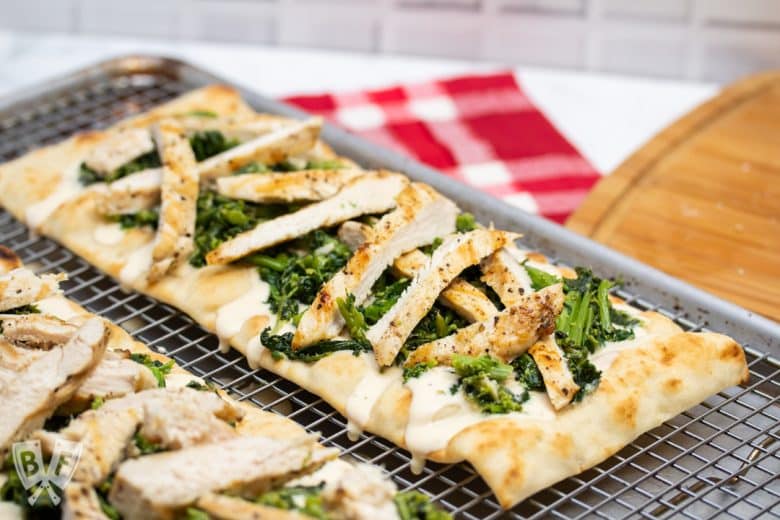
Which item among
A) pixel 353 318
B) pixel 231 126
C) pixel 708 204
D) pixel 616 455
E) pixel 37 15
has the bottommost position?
pixel 616 455

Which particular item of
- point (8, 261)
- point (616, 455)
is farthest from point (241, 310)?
point (616, 455)

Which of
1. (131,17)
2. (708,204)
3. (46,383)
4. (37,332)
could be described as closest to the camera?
(46,383)

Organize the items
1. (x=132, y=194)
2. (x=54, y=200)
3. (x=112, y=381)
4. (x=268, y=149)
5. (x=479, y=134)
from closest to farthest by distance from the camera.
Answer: (x=112, y=381) < (x=132, y=194) < (x=268, y=149) < (x=54, y=200) < (x=479, y=134)

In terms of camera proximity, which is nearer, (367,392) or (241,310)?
(367,392)

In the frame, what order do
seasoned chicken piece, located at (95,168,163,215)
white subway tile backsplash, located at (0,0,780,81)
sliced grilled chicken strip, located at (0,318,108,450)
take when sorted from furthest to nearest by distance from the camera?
white subway tile backsplash, located at (0,0,780,81) → seasoned chicken piece, located at (95,168,163,215) → sliced grilled chicken strip, located at (0,318,108,450)

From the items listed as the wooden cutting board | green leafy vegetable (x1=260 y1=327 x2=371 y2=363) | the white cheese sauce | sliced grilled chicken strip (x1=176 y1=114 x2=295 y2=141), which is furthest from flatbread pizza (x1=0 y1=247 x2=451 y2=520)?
the wooden cutting board

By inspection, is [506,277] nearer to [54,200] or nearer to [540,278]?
[540,278]

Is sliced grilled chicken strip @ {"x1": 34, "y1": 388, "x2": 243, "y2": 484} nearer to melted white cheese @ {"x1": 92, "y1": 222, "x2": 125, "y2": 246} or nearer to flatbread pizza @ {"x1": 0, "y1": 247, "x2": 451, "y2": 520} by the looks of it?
flatbread pizza @ {"x1": 0, "y1": 247, "x2": 451, "y2": 520}
